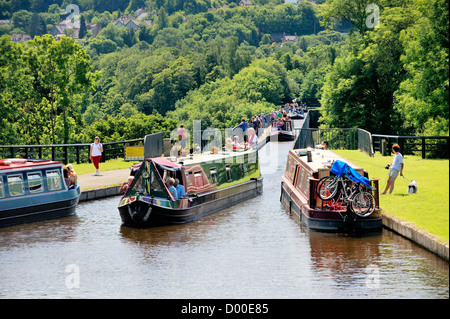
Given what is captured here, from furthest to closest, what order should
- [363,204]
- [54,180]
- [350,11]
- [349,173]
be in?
[350,11] → [54,180] → [349,173] → [363,204]

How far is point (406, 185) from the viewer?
25.6 metres

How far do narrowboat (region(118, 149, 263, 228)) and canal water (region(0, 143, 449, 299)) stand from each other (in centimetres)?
43

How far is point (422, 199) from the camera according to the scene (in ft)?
73.5

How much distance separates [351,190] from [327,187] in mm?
664

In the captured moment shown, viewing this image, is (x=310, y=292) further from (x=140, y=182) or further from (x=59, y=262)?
(x=140, y=182)

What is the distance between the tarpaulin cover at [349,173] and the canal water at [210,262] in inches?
59.5

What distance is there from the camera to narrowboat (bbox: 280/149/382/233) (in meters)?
20.1

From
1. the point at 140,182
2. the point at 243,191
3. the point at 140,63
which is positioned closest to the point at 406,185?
the point at 243,191

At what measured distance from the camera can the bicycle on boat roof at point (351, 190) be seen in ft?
64.8

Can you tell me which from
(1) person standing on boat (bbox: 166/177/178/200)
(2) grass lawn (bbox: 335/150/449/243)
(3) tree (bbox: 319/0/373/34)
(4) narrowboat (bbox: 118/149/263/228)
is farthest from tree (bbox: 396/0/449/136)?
(1) person standing on boat (bbox: 166/177/178/200)

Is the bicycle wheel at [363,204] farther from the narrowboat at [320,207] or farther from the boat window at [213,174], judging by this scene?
the boat window at [213,174]

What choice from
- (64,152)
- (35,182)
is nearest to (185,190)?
(35,182)

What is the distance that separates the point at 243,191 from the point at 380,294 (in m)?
13.2

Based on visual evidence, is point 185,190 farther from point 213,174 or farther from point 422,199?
point 422,199
